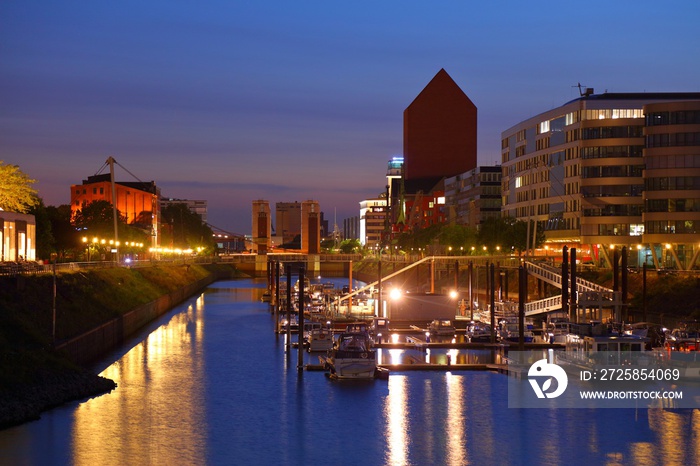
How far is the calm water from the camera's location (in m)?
44.3

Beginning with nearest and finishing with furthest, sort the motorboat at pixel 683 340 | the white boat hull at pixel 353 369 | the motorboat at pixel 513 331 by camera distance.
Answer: the white boat hull at pixel 353 369
the motorboat at pixel 683 340
the motorboat at pixel 513 331

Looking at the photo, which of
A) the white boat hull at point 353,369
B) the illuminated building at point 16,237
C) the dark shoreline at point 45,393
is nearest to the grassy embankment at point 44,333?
the dark shoreline at point 45,393

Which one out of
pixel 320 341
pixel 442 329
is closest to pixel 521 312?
pixel 320 341

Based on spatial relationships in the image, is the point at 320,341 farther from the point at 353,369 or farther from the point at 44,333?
the point at 44,333

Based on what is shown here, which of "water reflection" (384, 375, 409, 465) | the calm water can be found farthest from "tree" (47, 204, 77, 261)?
"water reflection" (384, 375, 409, 465)

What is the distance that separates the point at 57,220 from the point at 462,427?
102m

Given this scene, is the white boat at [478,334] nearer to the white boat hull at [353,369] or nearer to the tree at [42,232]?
the white boat hull at [353,369]

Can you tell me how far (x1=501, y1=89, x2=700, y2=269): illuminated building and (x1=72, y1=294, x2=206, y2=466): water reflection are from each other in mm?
61494

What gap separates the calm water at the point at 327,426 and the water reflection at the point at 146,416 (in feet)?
0.30

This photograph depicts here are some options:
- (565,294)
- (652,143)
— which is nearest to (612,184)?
(652,143)

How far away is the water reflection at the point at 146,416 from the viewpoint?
44.4m

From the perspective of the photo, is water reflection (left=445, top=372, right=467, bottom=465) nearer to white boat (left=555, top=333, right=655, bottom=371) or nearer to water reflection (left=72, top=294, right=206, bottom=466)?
white boat (left=555, top=333, right=655, bottom=371)

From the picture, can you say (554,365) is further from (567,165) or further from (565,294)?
(567,165)

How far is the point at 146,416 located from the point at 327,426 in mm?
10380
